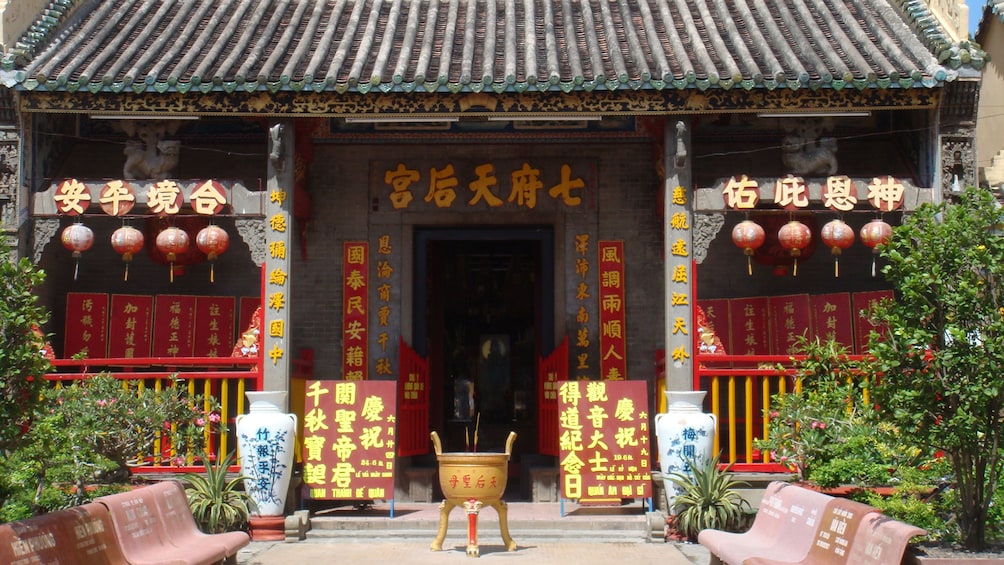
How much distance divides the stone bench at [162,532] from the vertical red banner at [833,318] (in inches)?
287

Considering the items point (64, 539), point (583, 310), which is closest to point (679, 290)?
point (583, 310)

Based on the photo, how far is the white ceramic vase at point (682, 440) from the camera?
1116 cm

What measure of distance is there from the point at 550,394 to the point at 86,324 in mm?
5471

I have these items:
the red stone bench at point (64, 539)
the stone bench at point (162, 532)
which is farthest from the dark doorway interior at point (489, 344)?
the red stone bench at point (64, 539)

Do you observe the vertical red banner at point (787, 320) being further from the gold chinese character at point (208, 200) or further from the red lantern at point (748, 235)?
the gold chinese character at point (208, 200)

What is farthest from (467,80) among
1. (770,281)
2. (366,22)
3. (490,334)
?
(490,334)

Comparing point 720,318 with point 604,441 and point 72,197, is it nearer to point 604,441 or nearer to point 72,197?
point 604,441

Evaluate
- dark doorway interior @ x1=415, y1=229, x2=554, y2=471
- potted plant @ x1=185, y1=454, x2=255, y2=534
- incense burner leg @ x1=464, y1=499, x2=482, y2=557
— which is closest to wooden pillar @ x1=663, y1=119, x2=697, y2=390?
incense burner leg @ x1=464, y1=499, x2=482, y2=557

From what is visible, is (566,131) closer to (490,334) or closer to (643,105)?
(643,105)

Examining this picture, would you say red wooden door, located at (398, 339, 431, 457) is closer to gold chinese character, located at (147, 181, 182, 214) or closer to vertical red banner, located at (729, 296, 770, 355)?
gold chinese character, located at (147, 181, 182, 214)

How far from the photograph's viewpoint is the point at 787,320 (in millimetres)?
13641

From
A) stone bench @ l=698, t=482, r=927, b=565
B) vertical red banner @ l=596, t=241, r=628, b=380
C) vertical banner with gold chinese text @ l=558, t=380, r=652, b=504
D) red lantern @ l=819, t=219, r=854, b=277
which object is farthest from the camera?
vertical red banner @ l=596, t=241, r=628, b=380

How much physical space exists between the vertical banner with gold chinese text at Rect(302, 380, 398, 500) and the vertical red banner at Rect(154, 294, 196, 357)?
9.36 ft

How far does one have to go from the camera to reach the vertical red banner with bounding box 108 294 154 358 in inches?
541
